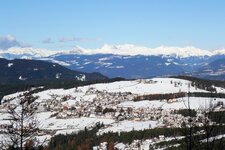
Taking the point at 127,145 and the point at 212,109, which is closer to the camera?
the point at 212,109

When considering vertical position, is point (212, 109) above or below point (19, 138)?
above

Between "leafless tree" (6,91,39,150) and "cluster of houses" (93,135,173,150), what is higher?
"leafless tree" (6,91,39,150)

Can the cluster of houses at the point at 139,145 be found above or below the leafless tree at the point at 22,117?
below

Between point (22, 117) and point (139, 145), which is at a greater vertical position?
point (22, 117)

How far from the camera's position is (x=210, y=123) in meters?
23.9

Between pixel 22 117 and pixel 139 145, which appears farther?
pixel 139 145

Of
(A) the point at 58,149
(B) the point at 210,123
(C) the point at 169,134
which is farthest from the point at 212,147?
(C) the point at 169,134

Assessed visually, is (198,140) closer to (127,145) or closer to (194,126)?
(194,126)

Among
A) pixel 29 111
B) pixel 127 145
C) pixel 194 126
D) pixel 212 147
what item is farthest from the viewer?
pixel 127 145

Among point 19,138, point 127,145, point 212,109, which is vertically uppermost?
point 212,109

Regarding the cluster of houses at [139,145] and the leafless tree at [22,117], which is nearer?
the leafless tree at [22,117]

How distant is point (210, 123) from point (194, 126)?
186 centimetres

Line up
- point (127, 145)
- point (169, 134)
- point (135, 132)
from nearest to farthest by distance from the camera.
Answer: point (127, 145) → point (169, 134) → point (135, 132)

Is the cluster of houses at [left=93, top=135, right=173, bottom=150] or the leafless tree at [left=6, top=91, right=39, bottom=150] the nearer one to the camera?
the leafless tree at [left=6, top=91, right=39, bottom=150]
